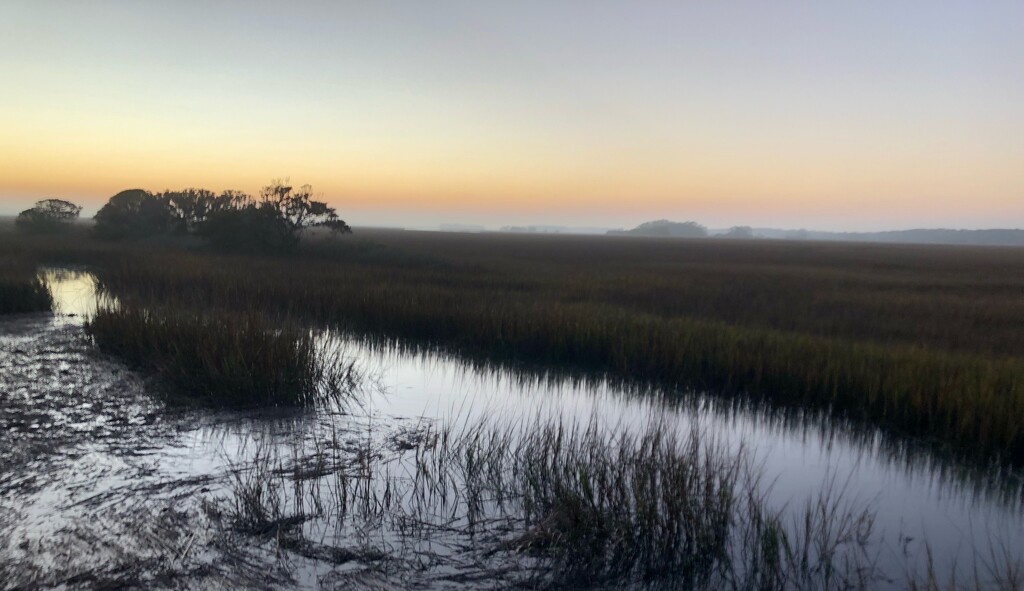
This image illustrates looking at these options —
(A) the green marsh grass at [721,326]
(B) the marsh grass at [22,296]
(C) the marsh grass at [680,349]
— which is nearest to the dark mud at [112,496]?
(A) the green marsh grass at [721,326]

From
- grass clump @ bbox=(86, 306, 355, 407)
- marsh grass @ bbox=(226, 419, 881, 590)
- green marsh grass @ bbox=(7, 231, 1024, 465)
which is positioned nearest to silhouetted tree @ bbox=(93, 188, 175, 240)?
green marsh grass @ bbox=(7, 231, 1024, 465)

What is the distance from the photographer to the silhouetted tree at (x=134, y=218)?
36.7 meters

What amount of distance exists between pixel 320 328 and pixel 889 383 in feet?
30.8

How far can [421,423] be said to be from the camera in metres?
7.21

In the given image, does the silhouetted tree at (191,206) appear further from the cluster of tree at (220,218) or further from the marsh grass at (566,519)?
the marsh grass at (566,519)

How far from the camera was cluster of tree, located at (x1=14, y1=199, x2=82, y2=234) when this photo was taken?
42.2 metres

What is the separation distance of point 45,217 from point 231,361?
4343cm

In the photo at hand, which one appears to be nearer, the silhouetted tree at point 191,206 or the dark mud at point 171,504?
the dark mud at point 171,504

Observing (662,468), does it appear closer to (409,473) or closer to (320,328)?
(409,473)

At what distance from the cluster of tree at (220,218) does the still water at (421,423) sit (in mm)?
20192

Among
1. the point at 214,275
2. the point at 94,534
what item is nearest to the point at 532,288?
the point at 214,275

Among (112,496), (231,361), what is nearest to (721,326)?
(231,361)

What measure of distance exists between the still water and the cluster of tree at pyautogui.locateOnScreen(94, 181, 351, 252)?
2019 cm

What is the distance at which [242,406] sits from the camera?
7344 mm
